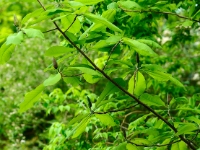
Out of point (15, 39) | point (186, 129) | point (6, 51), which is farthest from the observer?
point (186, 129)

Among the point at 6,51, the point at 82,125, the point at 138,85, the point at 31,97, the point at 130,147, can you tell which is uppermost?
the point at 6,51

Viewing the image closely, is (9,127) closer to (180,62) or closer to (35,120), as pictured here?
(35,120)

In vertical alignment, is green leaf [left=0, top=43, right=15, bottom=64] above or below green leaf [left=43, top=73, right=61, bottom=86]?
above

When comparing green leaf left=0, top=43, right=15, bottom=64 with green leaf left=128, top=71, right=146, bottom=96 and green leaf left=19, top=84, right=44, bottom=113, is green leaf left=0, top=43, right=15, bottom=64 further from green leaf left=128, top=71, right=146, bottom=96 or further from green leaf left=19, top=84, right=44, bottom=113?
green leaf left=128, top=71, right=146, bottom=96

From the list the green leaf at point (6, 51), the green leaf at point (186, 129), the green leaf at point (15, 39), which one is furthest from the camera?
the green leaf at point (186, 129)

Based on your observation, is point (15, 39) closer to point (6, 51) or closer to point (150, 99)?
point (6, 51)

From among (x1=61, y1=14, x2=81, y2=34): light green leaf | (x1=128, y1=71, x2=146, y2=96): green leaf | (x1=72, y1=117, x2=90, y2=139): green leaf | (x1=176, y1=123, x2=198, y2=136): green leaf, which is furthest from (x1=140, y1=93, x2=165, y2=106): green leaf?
(x1=61, y1=14, x2=81, y2=34): light green leaf

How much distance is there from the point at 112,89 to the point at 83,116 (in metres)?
0.17

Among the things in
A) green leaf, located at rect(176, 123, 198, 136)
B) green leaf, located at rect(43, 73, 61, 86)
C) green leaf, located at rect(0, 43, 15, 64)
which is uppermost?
green leaf, located at rect(0, 43, 15, 64)

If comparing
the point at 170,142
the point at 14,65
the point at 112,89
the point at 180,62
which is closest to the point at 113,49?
the point at 112,89

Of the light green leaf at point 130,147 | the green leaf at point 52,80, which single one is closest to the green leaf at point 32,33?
the green leaf at point 52,80

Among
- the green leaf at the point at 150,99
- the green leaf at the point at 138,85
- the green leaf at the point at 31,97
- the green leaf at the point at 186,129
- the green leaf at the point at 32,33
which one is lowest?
the green leaf at the point at 186,129

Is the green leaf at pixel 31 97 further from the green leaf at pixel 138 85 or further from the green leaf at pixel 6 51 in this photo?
the green leaf at pixel 138 85

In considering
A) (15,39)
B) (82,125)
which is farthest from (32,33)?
(82,125)
